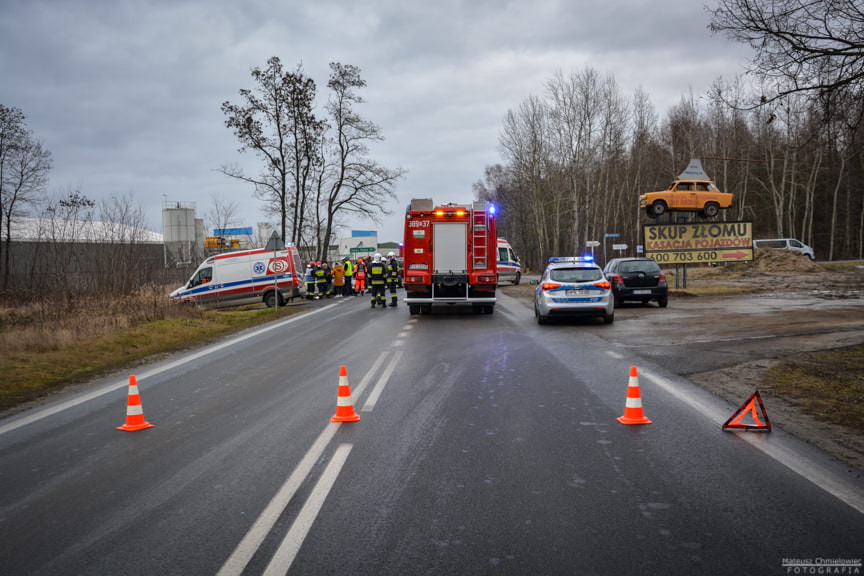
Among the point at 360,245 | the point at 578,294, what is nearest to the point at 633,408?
the point at 578,294

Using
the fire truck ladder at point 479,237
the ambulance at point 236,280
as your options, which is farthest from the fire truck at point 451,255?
the ambulance at point 236,280

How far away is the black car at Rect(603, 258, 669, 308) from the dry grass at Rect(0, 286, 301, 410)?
1131 cm

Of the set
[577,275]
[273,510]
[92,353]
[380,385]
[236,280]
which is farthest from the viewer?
[236,280]

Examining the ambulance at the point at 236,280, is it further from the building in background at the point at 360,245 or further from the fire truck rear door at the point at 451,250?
the building in background at the point at 360,245

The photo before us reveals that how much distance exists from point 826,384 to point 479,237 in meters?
12.4

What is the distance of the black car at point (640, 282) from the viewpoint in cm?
2067

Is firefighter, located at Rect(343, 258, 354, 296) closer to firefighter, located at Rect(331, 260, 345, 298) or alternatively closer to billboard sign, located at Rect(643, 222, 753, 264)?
firefighter, located at Rect(331, 260, 345, 298)

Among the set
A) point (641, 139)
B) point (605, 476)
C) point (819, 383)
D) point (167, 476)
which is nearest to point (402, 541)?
point (605, 476)

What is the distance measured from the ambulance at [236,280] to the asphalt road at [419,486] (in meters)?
19.5

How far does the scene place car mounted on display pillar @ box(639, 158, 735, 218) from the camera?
3050 centimetres

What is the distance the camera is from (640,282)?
20781 mm

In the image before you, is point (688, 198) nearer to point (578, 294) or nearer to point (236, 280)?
Result: point (578, 294)

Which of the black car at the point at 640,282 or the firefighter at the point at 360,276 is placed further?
the firefighter at the point at 360,276

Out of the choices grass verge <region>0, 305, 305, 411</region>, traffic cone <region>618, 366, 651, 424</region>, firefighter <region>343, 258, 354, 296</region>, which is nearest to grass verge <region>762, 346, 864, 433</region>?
traffic cone <region>618, 366, 651, 424</region>
